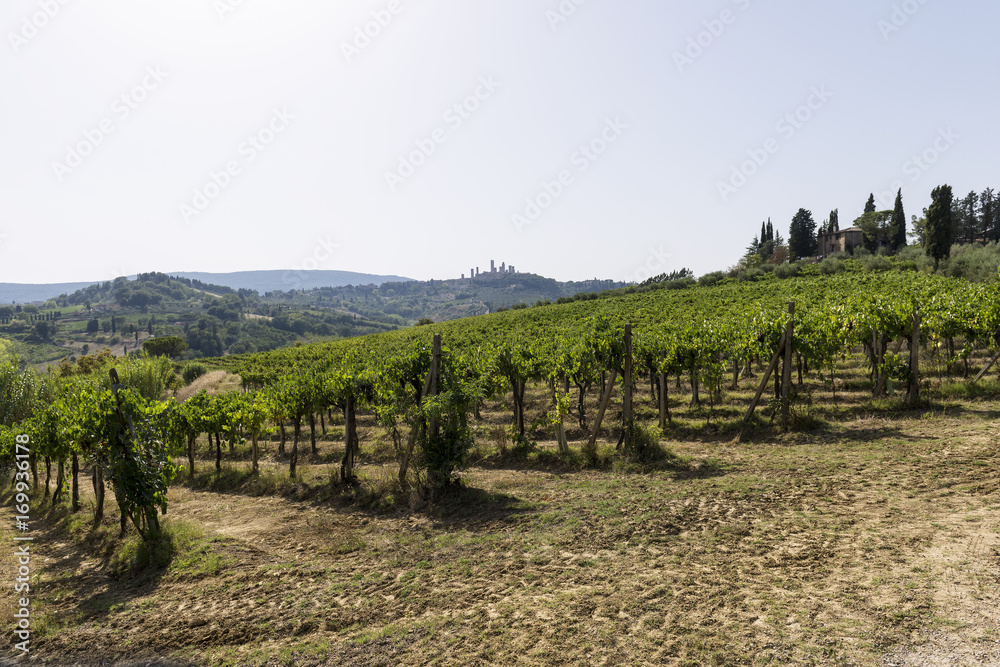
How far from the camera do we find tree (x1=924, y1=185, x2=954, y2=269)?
4850cm

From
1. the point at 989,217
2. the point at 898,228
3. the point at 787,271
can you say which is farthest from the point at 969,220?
Result: the point at 787,271

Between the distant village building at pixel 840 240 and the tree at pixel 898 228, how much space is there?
8.40m

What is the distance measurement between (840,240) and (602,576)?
10568 cm

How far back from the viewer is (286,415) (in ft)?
55.8

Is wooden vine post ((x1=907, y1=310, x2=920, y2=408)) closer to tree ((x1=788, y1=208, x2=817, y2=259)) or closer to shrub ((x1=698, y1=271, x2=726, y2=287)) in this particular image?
shrub ((x1=698, y1=271, x2=726, y2=287))

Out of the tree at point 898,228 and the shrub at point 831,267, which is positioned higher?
the tree at point 898,228

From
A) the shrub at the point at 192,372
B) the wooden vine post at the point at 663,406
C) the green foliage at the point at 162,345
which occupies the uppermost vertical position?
the green foliage at the point at 162,345

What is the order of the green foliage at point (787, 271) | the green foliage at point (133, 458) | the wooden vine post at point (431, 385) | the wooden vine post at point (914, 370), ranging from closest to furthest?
the green foliage at point (133, 458)
the wooden vine post at point (431, 385)
the wooden vine post at point (914, 370)
the green foliage at point (787, 271)

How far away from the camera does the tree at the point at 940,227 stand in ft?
159

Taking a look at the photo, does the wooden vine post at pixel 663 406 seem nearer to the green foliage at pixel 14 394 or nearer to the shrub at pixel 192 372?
the green foliage at pixel 14 394

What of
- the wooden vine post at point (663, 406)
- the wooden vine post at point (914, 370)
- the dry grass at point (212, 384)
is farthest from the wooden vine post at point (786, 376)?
the dry grass at point (212, 384)

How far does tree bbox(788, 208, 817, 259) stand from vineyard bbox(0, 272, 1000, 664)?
7325cm

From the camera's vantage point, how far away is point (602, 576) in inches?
263

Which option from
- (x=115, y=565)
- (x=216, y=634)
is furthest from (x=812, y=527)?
(x=115, y=565)
